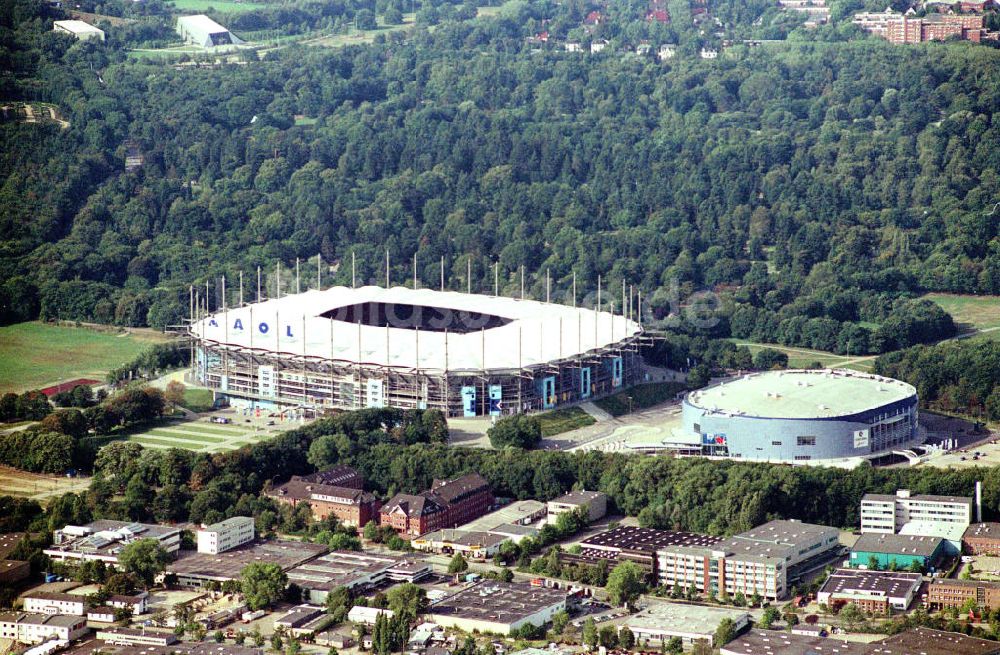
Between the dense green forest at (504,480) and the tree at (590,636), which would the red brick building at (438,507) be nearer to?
the dense green forest at (504,480)

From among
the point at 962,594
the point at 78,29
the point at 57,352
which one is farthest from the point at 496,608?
the point at 78,29

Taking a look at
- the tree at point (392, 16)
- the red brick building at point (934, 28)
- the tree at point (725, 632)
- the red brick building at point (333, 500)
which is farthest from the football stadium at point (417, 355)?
the tree at point (392, 16)

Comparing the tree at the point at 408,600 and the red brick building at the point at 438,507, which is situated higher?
the red brick building at the point at 438,507

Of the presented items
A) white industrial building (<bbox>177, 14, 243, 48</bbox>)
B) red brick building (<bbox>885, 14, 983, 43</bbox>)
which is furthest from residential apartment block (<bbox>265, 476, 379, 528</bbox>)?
white industrial building (<bbox>177, 14, 243, 48</bbox>)

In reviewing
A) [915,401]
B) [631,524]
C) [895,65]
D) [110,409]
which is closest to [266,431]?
[110,409]

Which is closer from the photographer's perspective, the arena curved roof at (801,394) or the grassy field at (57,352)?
the arena curved roof at (801,394)

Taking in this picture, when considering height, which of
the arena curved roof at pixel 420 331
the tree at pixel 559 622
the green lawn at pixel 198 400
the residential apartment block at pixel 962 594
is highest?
the arena curved roof at pixel 420 331

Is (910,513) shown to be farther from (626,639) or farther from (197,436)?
(197,436)
